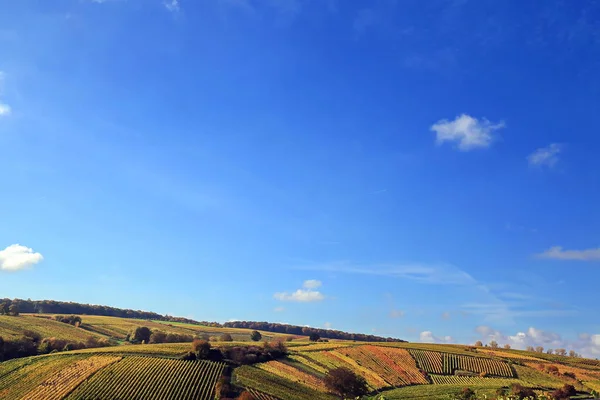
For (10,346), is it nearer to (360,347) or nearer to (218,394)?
(218,394)

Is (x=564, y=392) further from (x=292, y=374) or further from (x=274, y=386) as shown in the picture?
(x=274, y=386)

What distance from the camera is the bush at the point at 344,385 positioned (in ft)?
317

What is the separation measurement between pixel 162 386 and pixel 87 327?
108 metres

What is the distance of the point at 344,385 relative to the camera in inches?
3816

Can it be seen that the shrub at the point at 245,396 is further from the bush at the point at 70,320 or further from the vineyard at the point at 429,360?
the bush at the point at 70,320

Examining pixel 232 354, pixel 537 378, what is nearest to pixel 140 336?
pixel 232 354

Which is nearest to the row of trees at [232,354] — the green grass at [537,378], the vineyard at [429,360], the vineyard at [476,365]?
the vineyard at [429,360]

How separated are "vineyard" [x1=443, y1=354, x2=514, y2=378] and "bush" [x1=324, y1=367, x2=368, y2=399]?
117 feet

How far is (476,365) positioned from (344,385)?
51.3m

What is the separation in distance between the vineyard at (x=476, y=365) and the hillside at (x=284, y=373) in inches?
10.1

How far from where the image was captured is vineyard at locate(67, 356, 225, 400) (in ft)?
275

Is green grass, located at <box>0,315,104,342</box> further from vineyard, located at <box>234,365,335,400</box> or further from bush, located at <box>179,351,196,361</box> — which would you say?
vineyard, located at <box>234,365,335,400</box>

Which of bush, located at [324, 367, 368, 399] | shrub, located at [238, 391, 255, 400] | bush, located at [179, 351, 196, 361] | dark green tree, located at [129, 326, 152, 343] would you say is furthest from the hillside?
dark green tree, located at [129, 326, 152, 343]

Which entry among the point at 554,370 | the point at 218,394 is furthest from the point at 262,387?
the point at 554,370
